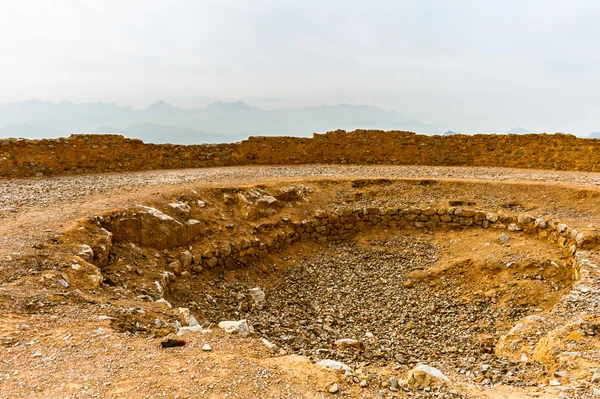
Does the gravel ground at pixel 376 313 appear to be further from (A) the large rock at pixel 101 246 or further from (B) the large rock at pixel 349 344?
(A) the large rock at pixel 101 246

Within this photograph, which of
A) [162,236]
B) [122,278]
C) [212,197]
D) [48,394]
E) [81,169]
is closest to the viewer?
[48,394]

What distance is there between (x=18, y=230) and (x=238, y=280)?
470cm

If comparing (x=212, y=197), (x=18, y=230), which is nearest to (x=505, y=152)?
(x=212, y=197)

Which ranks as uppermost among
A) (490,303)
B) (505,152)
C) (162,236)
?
(505,152)

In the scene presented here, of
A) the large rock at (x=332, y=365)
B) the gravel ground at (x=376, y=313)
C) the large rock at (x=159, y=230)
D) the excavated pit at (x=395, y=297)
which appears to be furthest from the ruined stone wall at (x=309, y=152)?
the large rock at (x=332, y=365)

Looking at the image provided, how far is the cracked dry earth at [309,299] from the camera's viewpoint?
3.98 meters

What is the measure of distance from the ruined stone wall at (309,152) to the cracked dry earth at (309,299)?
1.44 m

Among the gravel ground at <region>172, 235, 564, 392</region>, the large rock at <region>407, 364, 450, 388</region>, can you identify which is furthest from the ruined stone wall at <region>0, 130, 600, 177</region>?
the large rock at <region>407, 364, 450, 388</region>

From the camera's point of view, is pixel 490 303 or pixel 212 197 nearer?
pixel 490 303

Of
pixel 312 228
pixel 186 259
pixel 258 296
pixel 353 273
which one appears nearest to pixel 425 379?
pixel 258 296

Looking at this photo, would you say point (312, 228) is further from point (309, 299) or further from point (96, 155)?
point (96, 155)

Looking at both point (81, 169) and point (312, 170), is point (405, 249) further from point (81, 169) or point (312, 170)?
point (81, 169)

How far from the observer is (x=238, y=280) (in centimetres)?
916

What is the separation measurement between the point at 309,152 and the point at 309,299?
414 inches
